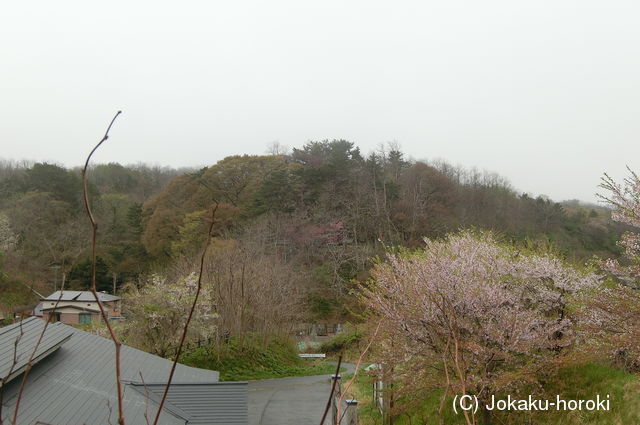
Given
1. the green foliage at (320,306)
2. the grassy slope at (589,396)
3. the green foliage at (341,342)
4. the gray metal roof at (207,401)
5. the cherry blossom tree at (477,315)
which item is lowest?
the green foliage at (341,342)

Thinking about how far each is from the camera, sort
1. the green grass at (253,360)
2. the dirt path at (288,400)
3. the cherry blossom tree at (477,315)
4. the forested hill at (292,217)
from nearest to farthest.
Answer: the cherry blossom tree at (477,315), the dirt path at (288,400), the green grass at (253,360), the forested hill at (292,217)

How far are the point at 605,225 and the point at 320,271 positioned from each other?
24086 mm

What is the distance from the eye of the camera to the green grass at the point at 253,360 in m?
22.2

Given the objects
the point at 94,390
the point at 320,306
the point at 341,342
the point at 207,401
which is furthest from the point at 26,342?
the point at 320,306

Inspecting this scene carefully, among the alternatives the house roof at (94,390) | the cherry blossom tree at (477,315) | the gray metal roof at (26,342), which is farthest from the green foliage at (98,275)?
the cherry blossom tree at (477,315)

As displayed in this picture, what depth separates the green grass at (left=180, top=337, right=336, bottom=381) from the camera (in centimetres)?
2225

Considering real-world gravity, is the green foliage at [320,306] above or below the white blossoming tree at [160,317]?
below

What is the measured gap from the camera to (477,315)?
35.1ft

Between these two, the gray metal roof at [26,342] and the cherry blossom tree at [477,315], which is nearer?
the gray metal roof at [26,342]

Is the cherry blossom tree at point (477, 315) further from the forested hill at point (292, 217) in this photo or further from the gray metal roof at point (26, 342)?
the forested hill at point (292, 217)

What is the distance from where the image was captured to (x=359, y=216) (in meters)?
35.9

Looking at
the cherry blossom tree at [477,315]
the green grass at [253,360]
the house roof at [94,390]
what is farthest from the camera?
the green grass at [253,360]

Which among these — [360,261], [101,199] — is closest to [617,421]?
[360,261]

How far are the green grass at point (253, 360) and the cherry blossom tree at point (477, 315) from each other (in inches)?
447
